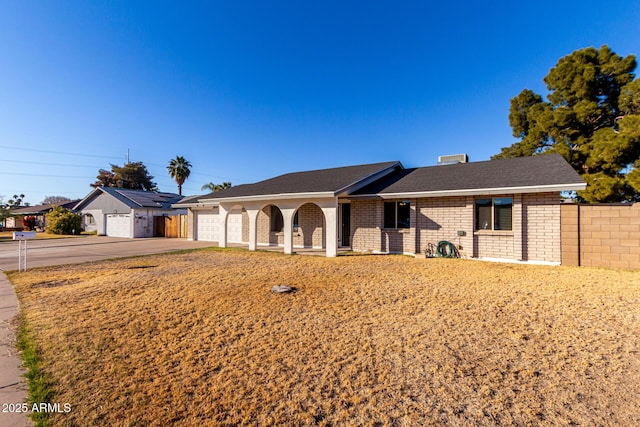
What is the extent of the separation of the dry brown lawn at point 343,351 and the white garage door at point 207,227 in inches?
504

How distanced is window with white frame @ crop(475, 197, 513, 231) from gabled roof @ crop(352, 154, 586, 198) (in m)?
0.73

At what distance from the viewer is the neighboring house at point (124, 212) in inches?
1007

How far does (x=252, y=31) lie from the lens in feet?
53.2

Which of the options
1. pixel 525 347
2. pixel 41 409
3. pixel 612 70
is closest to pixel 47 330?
pixel 41 409

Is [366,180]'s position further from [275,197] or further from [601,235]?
[601,235]

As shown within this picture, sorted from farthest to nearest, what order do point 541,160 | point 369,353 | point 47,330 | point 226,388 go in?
point 541,160, point 47,330, point 369,353, point 226,388

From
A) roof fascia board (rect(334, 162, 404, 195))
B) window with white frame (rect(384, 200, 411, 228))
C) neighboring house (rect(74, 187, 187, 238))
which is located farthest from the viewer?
neighboring house (rect(74, 187, 187, 238))

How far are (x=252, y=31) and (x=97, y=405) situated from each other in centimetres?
1811

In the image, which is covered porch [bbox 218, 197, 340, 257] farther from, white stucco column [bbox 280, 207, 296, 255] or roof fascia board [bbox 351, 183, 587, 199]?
roof fascia board [bbox 351, 183, 587, 199]

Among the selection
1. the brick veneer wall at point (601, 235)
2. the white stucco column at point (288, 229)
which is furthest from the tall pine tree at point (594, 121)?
the white stucco column at point (288, 229)

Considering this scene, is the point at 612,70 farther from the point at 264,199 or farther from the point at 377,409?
the point at 377,409

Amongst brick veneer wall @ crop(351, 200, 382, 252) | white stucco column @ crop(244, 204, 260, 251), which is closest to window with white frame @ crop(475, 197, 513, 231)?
brick veneer wall @ crop(351, 200, 382, 252)

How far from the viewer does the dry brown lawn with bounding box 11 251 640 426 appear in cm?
273

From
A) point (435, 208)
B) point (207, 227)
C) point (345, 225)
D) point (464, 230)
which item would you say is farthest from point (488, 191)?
point (207, 227)
